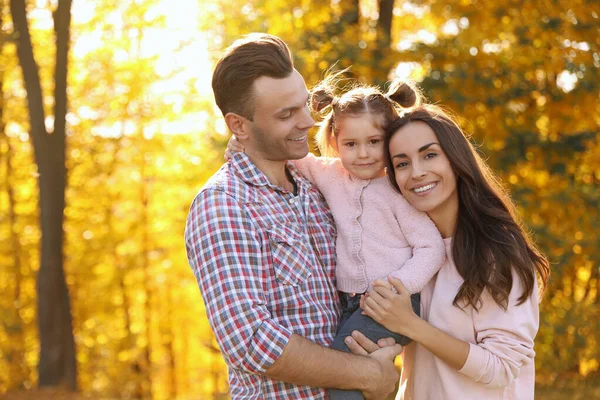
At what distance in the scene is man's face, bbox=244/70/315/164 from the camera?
2.78 m

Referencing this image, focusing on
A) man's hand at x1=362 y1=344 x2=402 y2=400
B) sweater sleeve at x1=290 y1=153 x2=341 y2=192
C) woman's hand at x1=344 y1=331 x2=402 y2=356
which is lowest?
man's hand at x1=362 y1=344 x2=402 y2=400

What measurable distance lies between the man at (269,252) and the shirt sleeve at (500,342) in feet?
1.07

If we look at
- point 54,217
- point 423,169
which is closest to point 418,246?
point 423,169

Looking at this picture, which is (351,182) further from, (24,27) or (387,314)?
(24,27)

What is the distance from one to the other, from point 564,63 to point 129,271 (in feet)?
35.2

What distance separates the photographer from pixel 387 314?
9.15ft

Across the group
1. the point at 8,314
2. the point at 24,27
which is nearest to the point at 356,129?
the point at 24,27

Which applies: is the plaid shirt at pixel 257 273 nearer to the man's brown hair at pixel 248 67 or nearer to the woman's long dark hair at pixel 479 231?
the man's brown hair at pixel 248 67

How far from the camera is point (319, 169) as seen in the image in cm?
325

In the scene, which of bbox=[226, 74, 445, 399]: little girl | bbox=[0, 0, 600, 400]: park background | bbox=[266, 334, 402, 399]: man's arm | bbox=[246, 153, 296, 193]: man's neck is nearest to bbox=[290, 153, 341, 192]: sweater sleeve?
bbox=[226, 74, 445, 399]: little girl

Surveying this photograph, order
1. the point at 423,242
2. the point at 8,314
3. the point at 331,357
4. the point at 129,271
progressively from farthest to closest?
the point at 129,271, the point at 8,314, the point at 423,242, the point at 331,357

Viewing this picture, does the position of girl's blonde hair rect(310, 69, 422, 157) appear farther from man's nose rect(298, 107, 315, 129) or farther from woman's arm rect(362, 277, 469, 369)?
woman's arm rect(362, 277, 469, 369)

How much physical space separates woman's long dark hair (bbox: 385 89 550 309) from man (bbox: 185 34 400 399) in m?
0.41

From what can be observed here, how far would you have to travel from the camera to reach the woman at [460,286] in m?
2.79
